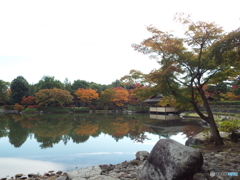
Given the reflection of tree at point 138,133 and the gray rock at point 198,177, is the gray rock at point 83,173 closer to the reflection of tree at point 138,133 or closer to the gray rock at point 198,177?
the gray rock at point 198,177

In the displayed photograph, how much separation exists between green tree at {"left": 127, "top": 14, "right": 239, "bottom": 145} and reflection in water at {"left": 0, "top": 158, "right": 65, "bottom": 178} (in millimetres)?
4009

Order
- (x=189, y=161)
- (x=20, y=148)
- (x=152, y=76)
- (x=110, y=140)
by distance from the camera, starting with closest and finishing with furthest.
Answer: (x=189, y=161), (x=152, y=76), (x=20, y=148), (x=110, y=140)

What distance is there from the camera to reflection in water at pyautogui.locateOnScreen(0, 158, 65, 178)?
16.9 ft

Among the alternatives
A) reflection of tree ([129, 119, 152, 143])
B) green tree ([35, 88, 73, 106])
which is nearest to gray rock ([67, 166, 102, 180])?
reflection of tree ([129, 119, 152, 143])

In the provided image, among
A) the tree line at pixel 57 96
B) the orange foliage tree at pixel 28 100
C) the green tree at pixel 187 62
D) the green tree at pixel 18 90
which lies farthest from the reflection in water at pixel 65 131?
the green tree at pixel 18 90

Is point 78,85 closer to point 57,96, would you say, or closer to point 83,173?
point 57,96

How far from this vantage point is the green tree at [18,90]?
106ft

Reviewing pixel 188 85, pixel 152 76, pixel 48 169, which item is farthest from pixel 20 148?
pixel 188 85

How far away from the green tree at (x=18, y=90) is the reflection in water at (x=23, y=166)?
2954 centimetres

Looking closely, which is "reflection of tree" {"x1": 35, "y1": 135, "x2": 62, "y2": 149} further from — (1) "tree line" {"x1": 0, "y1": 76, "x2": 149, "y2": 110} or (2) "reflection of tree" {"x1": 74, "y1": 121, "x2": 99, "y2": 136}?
(1) "tree line" {"x1": 0, "y1": 76, "x2": 149, "y2": 110}

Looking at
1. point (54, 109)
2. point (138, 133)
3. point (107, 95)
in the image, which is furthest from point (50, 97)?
point (138, 133)

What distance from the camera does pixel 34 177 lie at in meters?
4.55

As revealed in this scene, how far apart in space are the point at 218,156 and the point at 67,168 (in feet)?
13.1

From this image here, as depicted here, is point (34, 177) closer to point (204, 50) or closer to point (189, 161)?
point (189, 161)
